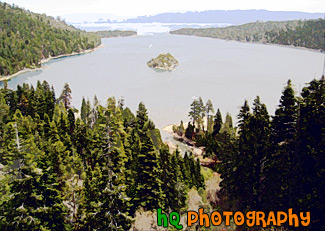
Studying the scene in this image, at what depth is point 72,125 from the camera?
54250 mm

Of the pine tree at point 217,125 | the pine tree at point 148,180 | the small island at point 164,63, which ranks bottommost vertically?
the pine tree at point 217,125

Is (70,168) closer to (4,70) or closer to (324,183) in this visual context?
(324,183)

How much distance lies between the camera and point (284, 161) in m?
27.4

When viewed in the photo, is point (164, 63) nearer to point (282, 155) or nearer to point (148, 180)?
point (148, 180)

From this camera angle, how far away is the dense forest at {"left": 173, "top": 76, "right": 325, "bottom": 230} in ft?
81.6

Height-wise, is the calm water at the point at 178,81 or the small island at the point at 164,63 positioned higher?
the small island at the point at 164,63

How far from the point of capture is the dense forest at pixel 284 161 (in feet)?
81.6

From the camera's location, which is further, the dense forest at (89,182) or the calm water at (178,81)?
the calm water at (178,81)

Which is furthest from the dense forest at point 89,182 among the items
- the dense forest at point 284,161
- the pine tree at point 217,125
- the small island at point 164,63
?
the small island at point 164,63

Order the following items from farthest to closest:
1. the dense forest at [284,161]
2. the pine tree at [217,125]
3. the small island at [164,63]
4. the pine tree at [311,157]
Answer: the small island at [164,63], the pine tree at [217,125], the dense forest at [284,161], the pine tree at [311,157]

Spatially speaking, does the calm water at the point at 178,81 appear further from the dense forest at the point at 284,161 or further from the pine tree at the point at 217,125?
the dense forest at the point at 284,161

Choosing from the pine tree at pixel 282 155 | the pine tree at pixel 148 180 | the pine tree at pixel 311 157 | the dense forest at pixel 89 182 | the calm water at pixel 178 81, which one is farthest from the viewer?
the calm water at pixel 178 81

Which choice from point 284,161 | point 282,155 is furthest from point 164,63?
point 284,161

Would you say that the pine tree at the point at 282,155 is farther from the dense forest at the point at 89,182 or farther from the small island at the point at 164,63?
the small island at the point at 164,63
